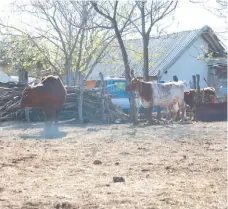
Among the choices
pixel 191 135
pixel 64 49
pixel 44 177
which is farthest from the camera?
pixel 64 49

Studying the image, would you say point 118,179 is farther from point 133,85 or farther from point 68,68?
point 68,68

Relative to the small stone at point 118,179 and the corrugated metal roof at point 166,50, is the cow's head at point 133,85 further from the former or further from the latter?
the corrugated metal roof at point 166,50

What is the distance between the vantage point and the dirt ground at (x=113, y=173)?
4305 mm

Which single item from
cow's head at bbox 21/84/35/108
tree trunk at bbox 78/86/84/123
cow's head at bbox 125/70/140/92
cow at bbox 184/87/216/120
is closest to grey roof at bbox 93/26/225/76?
cow at bbox 184/87/216/120

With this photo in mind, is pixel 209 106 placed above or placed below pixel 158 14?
below

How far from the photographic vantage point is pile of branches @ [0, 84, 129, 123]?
16.0m

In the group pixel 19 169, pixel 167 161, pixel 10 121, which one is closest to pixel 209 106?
pixel 10 121

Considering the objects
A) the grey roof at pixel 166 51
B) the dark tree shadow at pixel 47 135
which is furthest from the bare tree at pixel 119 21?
the grey roof at pixel 166 51

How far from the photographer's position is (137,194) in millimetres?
4539

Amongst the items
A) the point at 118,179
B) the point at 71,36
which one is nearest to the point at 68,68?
the point at 71,36

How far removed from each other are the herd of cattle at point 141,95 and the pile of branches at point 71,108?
4.48 feet

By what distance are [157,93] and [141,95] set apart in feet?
2.12

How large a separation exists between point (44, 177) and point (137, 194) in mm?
1409

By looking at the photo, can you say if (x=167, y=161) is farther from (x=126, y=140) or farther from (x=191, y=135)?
(x=191, y=135)
